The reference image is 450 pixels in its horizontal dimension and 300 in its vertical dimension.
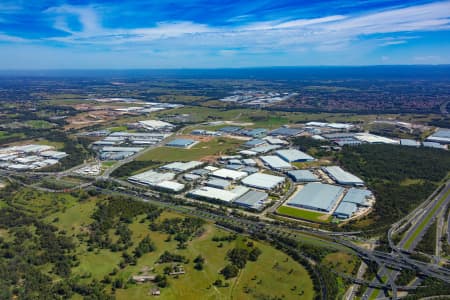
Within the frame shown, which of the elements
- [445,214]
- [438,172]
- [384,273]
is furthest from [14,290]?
[438,172]

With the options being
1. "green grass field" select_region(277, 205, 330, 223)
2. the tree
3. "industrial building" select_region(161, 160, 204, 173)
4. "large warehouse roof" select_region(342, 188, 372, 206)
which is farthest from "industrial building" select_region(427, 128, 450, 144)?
the tree

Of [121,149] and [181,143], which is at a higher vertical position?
[181,143]


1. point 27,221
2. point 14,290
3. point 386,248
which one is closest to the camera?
point 14,290

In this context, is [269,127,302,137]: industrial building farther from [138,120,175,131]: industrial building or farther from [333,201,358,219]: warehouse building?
[333,201,358,219]: warehouse building

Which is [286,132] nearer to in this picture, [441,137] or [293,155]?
[293,155]

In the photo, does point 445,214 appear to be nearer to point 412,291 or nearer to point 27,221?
point 412,291

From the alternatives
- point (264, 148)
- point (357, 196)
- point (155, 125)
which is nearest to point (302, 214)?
point (357, 196)
